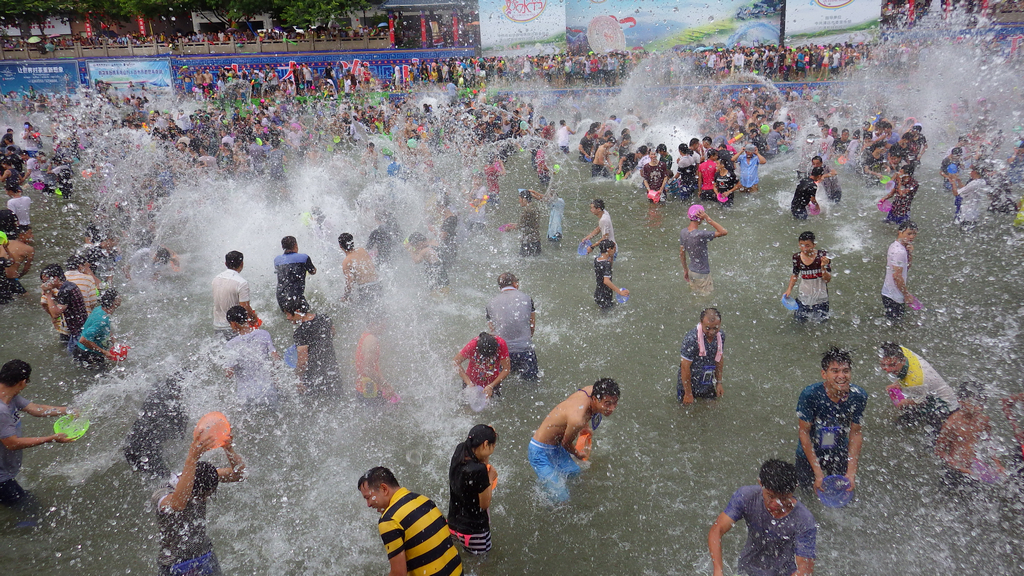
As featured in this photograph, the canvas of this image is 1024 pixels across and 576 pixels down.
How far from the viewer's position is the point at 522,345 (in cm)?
587

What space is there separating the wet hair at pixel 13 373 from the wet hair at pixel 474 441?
337 centimetres

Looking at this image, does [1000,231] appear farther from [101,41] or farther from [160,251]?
[101,41]

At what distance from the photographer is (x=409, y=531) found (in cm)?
314

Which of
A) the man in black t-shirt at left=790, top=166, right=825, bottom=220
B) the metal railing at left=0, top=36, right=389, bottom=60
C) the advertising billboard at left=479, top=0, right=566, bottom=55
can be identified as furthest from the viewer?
the advertising billboard at left=479, top=0, right=566, bottom=55

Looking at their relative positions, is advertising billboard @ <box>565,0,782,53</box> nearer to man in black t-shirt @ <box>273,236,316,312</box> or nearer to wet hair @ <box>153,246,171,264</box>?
wet hair @ <box>153,246,171,264</box>

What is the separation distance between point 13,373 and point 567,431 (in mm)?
4081

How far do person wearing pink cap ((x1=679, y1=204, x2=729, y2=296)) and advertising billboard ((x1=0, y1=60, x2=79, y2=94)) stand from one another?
35.0m

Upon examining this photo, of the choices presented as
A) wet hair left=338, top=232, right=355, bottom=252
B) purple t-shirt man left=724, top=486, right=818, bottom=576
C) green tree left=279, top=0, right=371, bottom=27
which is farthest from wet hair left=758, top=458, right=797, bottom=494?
green tree left=279, top=0, right=371, bottom=27

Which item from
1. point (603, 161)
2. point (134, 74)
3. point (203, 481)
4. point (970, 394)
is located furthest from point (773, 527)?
point (134, 74)

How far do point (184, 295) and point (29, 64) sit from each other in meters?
31.3

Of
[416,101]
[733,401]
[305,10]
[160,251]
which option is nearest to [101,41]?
[305,10]

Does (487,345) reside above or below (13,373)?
below

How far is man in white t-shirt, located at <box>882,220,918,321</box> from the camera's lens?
640 centimetres

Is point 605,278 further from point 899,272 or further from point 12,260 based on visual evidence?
point 12,260
